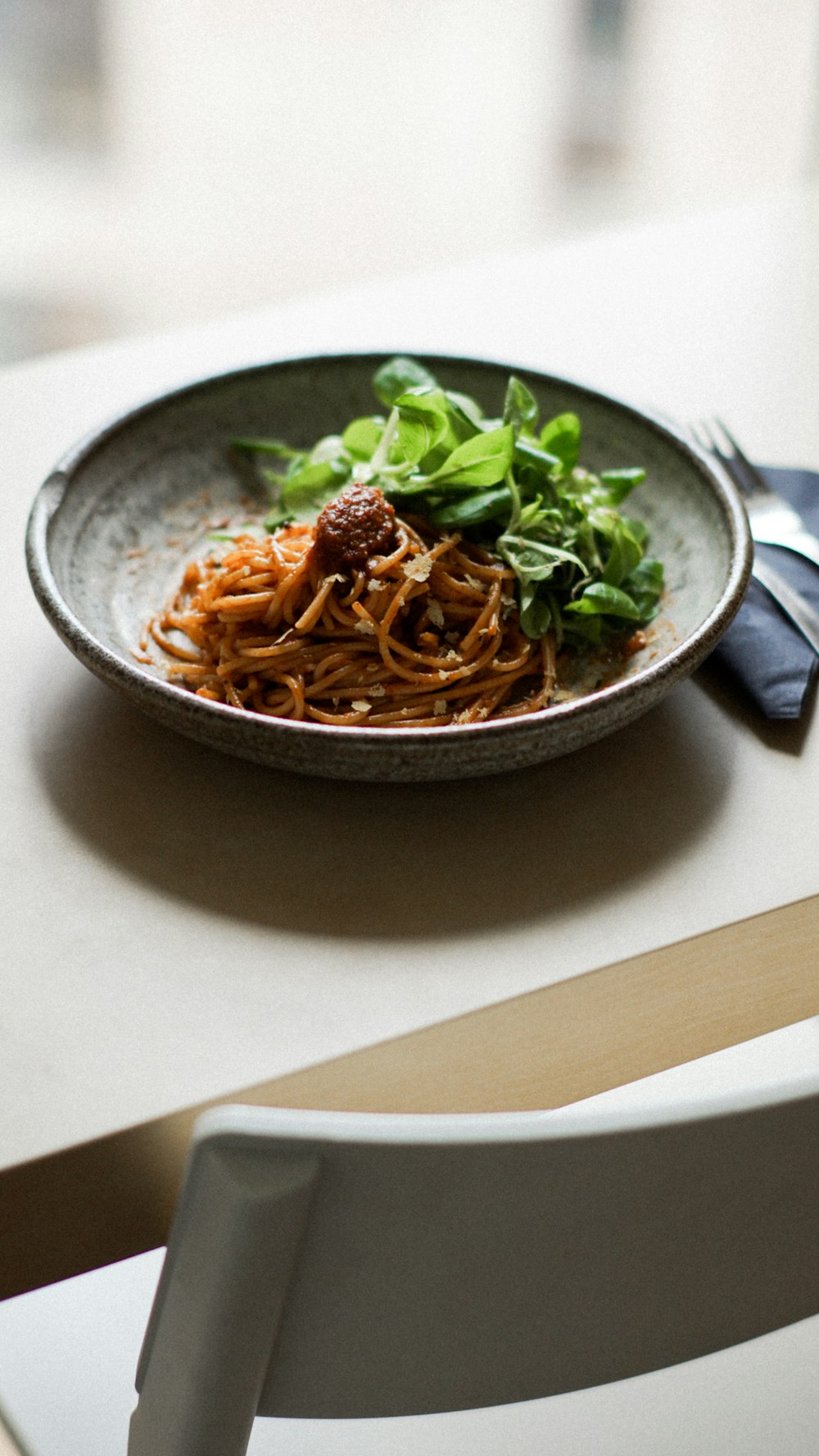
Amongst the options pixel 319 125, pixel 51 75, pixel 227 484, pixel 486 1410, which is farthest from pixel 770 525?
pixel 51 75

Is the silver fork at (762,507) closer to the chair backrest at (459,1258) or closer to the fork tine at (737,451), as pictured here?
the fork tine at (737,451)

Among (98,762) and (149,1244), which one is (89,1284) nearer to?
(149,1244)

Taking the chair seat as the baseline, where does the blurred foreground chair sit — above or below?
above

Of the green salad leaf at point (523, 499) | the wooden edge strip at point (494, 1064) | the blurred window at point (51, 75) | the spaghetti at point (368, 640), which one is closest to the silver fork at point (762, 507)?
the green salad leaf at point (523, 499)

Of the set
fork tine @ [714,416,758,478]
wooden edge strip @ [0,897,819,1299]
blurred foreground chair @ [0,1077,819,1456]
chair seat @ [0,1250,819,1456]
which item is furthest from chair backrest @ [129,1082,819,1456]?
fork tine @ [714,416,758,478]

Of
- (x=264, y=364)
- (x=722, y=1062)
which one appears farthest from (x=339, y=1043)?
(x=264, y=364)

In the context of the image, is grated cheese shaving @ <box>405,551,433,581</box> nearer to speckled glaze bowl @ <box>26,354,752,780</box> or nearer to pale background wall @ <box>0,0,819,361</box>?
speckled glaze bowl @ <box>26,354,752,780</box>

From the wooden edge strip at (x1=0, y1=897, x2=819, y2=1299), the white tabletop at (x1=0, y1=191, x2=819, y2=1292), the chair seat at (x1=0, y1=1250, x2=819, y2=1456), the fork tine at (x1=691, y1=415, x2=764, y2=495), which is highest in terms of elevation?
the fork tine at (x1=691, y1=415, x2=764, y2=495)
